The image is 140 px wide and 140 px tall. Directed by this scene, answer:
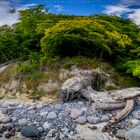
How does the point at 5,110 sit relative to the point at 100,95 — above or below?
below

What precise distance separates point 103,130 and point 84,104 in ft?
3.88

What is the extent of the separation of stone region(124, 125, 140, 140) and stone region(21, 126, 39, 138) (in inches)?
71.7

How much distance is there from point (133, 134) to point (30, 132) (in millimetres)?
2074

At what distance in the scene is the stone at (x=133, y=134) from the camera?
673 centimetres

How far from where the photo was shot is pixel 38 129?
24.5 ft

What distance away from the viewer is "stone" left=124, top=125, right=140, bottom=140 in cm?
673

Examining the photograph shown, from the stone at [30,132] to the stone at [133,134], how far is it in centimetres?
182

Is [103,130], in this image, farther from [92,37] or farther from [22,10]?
[22,10]

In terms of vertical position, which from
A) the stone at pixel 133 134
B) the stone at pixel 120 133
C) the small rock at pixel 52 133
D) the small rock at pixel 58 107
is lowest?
the small rock at pixel 52 133

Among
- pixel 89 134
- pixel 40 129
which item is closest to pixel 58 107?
pixel 40 129

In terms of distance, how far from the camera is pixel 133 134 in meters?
6.78

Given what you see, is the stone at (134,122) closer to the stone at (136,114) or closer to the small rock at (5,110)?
the stone at (136,114)

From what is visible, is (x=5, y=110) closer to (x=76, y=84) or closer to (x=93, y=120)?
(x=76, y=84)

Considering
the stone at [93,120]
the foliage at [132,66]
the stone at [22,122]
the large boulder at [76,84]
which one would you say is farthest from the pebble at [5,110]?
the foliage at [132,66]
